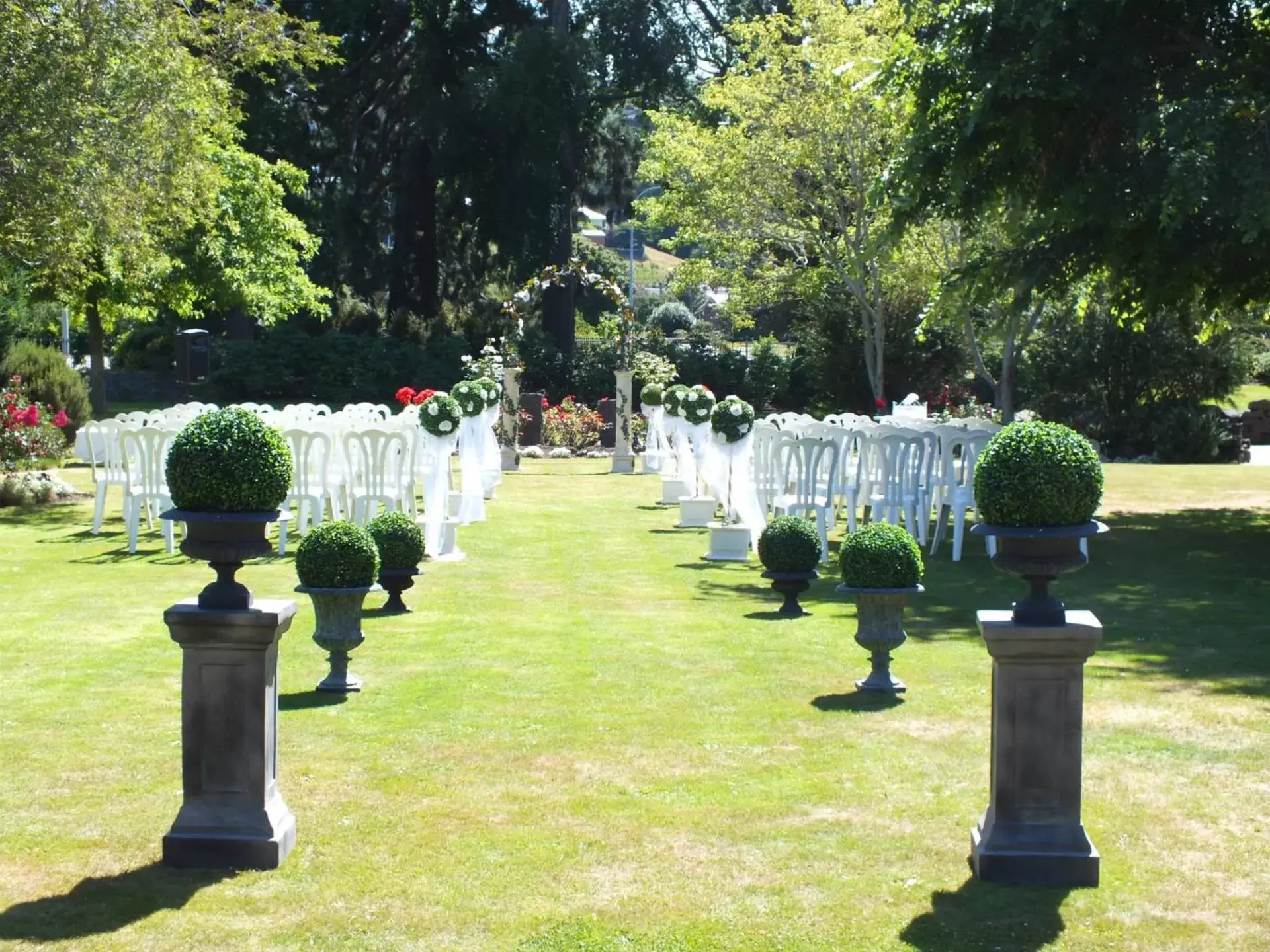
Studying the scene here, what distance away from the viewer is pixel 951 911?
4453 mm

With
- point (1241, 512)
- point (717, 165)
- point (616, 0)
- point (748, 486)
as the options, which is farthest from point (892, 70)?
point (616, 0)

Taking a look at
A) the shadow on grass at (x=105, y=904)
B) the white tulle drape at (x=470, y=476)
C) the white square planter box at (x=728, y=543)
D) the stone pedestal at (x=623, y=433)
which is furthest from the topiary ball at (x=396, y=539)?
the stone pedestal at (x=623, y=433)

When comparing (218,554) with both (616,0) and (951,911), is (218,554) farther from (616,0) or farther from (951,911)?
(616,0)

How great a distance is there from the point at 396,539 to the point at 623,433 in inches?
573

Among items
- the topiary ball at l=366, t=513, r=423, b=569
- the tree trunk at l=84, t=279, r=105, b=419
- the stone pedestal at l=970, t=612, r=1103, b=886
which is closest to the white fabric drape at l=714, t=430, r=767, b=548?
the topiary ball at l=366, t=513, r=423, b=569

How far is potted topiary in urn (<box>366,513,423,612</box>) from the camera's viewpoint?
9234 millimetres

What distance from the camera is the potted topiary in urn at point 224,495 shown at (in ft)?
15.6

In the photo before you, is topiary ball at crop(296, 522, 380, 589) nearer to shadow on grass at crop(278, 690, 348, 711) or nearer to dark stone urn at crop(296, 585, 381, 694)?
dark stone urn at crop(296, 585, 381, 694)

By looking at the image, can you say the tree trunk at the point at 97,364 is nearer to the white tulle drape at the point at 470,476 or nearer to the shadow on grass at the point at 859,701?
the white tulle drape at the point at 470,476

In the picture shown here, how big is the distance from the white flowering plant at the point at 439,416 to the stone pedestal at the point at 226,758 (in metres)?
7.85

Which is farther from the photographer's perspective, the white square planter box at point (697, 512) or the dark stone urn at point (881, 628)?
the white square planter box at point (697, 512)

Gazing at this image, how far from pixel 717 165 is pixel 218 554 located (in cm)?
2739

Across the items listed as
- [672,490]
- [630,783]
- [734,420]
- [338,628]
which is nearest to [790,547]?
[734,420]

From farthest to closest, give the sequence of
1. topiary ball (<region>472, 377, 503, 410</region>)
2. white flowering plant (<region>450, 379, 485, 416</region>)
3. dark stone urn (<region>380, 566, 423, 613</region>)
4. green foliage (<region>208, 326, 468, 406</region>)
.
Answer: green foliage (<region>208, 326, 468, 406</region>) → topiary ball (<region>472, 377, 503, 410</region>) → white flowering plant (<region>450, 379, 485, 416</region>) → dark stone urn (<region>380, 566, 423, 613</region>)
